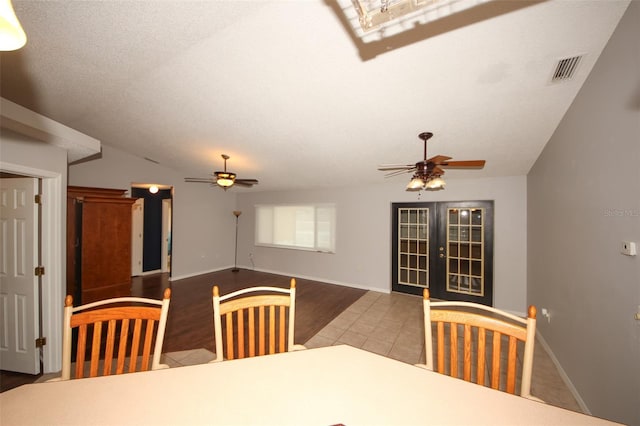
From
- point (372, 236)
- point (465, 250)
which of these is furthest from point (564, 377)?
point (372, 236)

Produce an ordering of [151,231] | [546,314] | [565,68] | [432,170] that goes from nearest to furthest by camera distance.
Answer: [565,68] < [432,170] < [546,314] < [151,231]

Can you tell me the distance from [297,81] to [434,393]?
2482 millimetres

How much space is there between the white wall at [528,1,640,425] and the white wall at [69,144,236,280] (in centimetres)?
681

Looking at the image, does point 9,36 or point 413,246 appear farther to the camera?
point 413,246

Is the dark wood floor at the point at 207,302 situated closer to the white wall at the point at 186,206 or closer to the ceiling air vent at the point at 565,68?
the white wall at the point at 186,206

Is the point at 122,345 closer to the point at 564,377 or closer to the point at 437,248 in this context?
the point at 564,377

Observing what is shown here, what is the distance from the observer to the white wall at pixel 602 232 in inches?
53.4

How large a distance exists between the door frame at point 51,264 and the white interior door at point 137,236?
410 centimetres

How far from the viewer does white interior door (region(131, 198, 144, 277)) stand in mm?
6043

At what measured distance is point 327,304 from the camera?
4297 millimetres

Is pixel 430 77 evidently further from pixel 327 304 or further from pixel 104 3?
pixel 327 304

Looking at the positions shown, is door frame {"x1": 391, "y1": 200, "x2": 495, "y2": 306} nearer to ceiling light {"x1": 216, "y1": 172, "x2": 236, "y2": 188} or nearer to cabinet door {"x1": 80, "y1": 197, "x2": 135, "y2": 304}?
ceiling light {"x1": 216, "y1": 172, "x2": 236, "y2": 188}

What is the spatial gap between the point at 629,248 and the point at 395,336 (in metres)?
2.42

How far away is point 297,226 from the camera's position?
6297 millimetres
